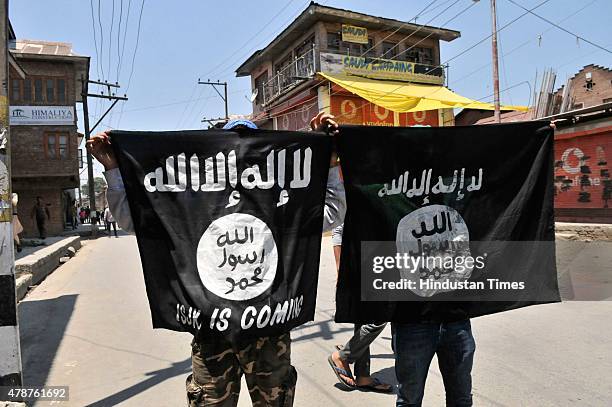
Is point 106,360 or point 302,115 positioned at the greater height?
point 302,115

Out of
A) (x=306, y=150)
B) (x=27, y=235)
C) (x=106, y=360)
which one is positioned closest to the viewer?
(x=306, y=150)

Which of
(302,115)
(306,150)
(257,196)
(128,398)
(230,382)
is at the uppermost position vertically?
(302,115)

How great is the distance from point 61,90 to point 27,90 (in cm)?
168

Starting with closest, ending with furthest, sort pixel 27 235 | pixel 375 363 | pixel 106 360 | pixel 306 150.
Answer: pixel 306 150
pixel 375 363
pixel 106 360
pixel 27 235

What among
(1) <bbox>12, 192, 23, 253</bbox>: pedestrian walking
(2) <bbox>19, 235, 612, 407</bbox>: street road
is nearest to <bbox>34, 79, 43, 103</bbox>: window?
(1) <bbox>12, 192, 23, 253</bbox>: pedestrian walking

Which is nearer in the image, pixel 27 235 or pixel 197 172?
pixel 197 172

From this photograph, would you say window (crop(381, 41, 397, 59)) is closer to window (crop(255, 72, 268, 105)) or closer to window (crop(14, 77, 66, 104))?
window (crop(255, 72, 268, 105))

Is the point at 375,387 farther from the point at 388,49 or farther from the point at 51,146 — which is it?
the point at 51,146

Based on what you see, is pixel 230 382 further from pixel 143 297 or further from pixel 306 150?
pixel 143 297

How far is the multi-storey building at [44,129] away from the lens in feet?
80.4

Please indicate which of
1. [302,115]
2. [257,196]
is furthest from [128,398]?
[302,115]

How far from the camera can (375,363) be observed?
4496mm

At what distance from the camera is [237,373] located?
2.46m

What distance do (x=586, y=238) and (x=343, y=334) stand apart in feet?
19.8
